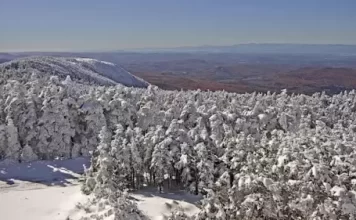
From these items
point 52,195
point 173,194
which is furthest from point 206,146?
point 52,195

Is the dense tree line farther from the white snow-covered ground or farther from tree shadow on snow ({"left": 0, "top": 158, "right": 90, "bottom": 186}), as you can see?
the white snow-covered ground

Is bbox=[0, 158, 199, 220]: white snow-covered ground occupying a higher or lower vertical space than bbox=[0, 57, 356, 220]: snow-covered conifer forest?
lower

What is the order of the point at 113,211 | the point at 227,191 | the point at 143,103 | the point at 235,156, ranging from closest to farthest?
the point at 227,191
the point at 113,211
the point at 235,156
the point at 143,103

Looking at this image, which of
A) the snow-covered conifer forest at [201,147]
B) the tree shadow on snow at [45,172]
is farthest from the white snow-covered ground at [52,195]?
the snow-covered conifer forest at [201,147]

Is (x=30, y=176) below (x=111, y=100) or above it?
below

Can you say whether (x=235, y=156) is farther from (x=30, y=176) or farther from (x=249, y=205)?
(x=30, y=176)

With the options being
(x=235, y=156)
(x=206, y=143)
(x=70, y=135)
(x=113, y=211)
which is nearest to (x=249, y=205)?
(x=113, y=211)

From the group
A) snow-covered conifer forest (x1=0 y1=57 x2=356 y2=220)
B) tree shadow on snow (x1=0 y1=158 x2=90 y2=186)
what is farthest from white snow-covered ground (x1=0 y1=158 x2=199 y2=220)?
snow-covered conifer forest (x1=0 y1=57 x2=356 y2=220)
